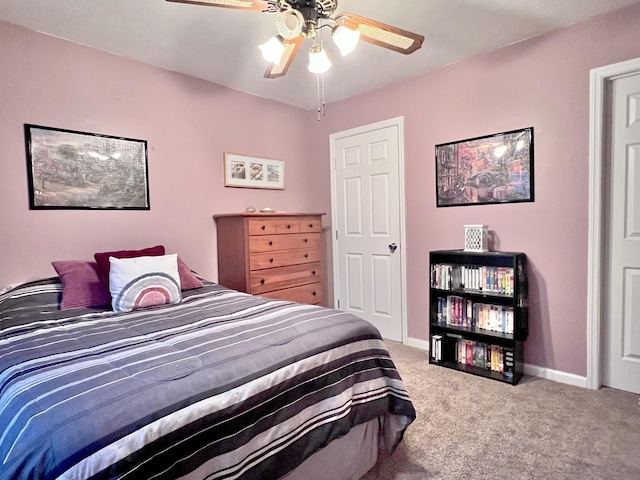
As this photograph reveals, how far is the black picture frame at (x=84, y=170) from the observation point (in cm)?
231

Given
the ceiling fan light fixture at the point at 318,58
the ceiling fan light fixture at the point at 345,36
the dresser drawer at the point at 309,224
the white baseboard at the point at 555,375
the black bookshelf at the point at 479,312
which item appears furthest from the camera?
the dresser drawer at the point at 309,224

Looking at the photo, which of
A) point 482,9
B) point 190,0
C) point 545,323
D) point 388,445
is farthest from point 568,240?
point 190,0

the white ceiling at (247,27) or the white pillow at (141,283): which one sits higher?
the white ceiling at (247,27)

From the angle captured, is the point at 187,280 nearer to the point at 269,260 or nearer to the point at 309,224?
the point at 269,260

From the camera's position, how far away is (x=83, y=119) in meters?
2.48

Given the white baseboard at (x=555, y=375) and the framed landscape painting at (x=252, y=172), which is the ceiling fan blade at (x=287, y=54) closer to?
the framed landscape painting at (x=252, y=172)

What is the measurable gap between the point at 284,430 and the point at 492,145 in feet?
8.39

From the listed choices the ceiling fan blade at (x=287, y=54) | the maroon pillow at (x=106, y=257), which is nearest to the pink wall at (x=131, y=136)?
the maroon pillow at (x=106, y=257)

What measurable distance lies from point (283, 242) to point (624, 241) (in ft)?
8.17

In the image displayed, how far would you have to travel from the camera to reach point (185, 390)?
1035mm

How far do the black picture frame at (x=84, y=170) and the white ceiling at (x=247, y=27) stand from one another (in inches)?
26.1

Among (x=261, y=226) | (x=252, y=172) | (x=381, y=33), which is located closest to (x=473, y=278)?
(x=261, y=226)

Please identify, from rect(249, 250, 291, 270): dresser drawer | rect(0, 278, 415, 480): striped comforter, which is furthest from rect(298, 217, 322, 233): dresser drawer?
rect(0, 278, 415, 480): striped comforter

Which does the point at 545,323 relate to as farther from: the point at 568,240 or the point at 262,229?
the point at 262,229
